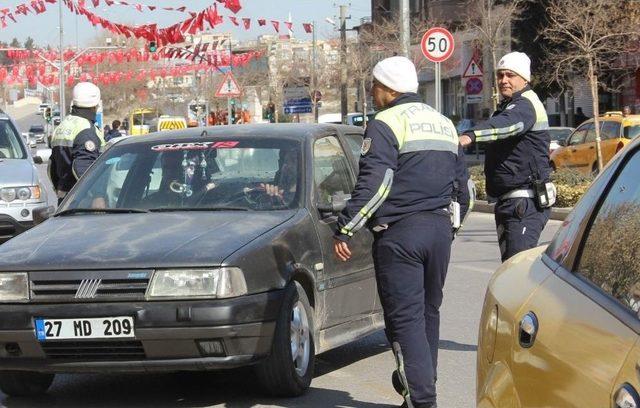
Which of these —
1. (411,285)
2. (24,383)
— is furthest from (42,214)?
(411,285)

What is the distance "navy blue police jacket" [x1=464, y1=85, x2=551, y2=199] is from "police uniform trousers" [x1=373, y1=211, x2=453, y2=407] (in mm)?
1745

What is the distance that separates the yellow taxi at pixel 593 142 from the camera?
2598 cm

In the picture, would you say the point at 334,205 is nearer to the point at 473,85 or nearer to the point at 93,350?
the point at 93,350

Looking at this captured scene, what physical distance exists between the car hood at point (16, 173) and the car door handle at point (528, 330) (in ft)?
35.7

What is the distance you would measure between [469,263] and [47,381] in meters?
7.72

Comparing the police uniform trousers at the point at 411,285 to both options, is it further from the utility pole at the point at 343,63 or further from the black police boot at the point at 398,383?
the utility pole at the point at 343,63

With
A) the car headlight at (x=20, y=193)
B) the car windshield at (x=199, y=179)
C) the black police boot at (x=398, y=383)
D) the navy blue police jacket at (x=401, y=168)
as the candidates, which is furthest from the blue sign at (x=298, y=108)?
the navy blue police jacket at (x=401, y=168)

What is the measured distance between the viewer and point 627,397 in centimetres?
265

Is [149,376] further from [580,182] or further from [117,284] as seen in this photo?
[580,182]

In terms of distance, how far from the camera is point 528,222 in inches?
305

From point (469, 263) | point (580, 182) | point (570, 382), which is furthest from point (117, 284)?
point (580, 182)

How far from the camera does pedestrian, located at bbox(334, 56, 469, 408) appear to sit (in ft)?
19.7

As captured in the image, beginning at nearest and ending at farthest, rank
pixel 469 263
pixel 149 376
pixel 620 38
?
pixel 149 376, pixel 469 263, pixel 620 38

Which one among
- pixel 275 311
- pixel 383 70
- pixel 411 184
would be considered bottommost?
pixel 275 311
